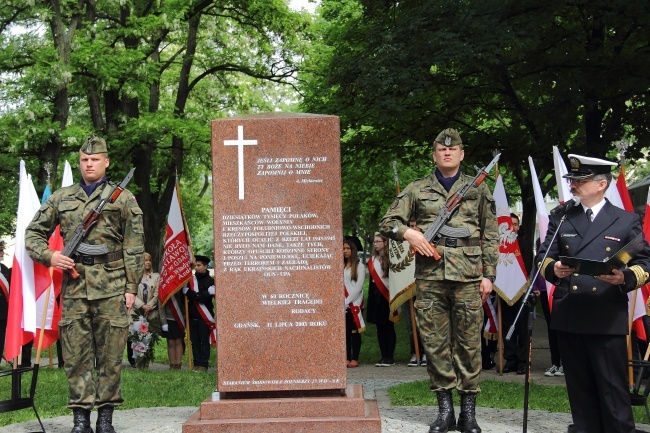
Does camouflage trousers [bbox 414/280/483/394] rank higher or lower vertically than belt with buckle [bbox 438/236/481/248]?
lower

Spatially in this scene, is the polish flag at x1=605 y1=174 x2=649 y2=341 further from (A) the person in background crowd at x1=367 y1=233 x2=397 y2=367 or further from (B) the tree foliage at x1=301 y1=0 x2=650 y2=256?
(B) the tree foliage at x1=301 y1=0 x2=650 y2=256

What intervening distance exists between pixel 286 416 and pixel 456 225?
1988mm

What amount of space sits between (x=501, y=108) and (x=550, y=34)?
6.94 feet

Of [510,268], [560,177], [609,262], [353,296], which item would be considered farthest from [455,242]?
[353,296]

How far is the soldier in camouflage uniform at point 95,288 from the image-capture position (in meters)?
7.45

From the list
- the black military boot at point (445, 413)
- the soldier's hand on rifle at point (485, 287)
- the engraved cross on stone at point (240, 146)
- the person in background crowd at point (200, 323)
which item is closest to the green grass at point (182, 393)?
the person in background crowd at point (200, 323)

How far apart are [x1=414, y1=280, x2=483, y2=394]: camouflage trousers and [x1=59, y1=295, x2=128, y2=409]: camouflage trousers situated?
240cm

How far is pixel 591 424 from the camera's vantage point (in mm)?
6699

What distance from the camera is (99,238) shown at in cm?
755

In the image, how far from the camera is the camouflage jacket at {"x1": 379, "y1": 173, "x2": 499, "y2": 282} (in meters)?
7.41

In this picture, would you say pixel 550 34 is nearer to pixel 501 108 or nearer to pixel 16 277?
pixel 501 108

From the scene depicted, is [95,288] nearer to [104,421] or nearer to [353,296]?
[104,421]

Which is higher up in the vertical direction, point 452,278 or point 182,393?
point 452,278

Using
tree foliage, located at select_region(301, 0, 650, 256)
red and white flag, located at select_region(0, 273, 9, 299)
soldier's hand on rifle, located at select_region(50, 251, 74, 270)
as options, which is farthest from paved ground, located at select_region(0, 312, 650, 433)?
tree foliage, located at select_region(301, 0, 650, 256)
